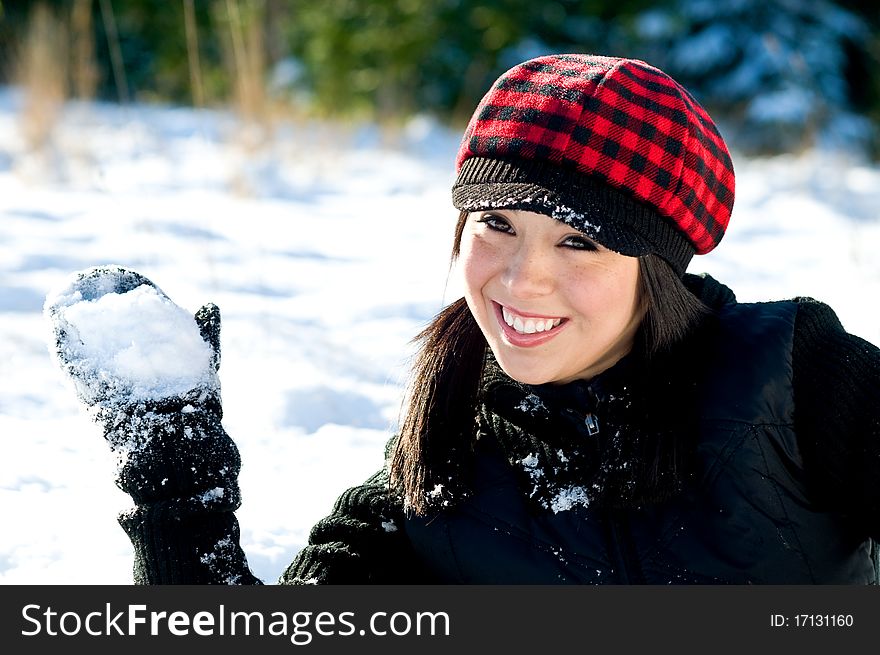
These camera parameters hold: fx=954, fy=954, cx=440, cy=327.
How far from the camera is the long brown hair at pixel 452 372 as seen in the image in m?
1.51

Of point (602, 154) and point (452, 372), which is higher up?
point (602, 154)

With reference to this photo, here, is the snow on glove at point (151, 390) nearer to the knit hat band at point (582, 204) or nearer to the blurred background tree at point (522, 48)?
the knit hat band at point (582, 204)

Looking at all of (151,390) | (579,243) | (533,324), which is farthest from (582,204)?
(151,390)

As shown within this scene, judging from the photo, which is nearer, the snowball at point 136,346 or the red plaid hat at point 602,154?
the red plaid hat at point 602,154

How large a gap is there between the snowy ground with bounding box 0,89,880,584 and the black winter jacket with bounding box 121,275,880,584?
1.25ft

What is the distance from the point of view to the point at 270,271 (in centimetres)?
380

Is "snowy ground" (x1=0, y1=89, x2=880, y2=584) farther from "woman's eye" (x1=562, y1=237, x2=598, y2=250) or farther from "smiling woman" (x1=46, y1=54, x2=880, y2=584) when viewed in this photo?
"woman's eye" (x1=562, y1=237, x2=598, y2=250)

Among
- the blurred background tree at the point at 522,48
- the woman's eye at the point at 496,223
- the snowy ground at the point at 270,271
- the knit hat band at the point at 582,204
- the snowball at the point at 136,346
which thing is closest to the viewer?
the knit hat band at the point at 582,204

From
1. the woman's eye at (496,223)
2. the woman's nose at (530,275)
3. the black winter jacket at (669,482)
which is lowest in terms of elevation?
the black winter jacket at (669,482)

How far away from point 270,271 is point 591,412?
97.6 inches

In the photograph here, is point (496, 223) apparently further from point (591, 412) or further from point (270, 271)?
point (270, 271)

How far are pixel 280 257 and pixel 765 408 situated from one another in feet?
9.32

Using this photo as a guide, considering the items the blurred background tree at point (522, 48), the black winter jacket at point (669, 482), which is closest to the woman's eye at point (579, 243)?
the black winter jacket at point (669, 482)

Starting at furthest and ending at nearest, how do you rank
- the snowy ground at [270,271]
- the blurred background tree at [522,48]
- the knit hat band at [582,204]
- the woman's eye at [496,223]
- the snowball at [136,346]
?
the blurred background tree at [522,48] → the snowy ground at [270,271] → the snowball at [136,346] → the woman's eye at [496,223] → the knit hat band at [582,204]
